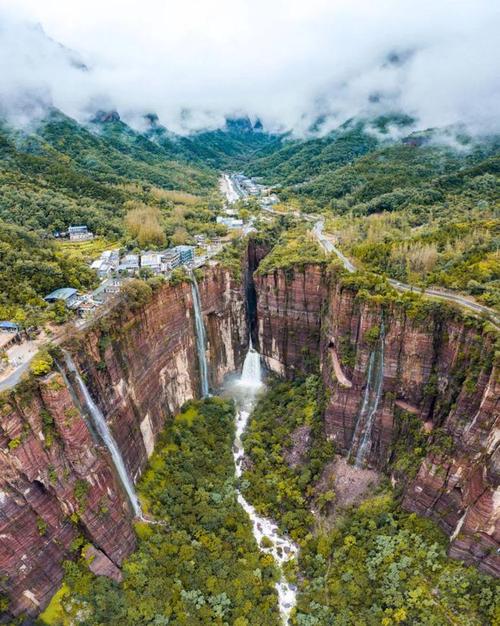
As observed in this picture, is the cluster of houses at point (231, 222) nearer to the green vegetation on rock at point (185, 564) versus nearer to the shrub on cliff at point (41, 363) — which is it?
the green vegetation on rock at point (185, 564)

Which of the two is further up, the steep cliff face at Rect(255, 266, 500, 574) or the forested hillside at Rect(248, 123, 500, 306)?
the forested hillside at Rect(248, 123, 500, 306)

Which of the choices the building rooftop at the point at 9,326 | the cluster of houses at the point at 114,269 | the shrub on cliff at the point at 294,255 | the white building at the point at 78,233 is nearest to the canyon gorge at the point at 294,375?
the shrub on cliff at the point at 294,255

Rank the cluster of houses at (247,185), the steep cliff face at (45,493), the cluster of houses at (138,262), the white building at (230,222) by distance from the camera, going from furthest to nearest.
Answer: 1. the cluster of houses at (247,185)
2. the white building at (230,222)
3. the cluster of houses at (138,262)
4. the steep cliff face at (45,493)

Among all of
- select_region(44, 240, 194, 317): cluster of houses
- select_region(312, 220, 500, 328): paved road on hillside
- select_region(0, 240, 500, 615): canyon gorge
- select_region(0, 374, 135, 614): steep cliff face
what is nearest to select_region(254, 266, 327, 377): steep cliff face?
select_region(0, 240, 500, 615): canyon gorge

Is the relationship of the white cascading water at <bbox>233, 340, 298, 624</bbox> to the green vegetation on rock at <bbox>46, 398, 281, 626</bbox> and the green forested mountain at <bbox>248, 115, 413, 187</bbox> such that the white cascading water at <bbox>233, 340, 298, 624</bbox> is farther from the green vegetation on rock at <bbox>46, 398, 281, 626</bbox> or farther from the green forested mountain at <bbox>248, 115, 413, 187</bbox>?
the green forested mountain at <bbox>248, 115, 413, 187</bbox>

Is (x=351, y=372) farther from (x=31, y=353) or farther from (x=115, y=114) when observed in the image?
(x=115, y=114)

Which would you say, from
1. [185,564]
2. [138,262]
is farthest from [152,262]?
[185,564]
